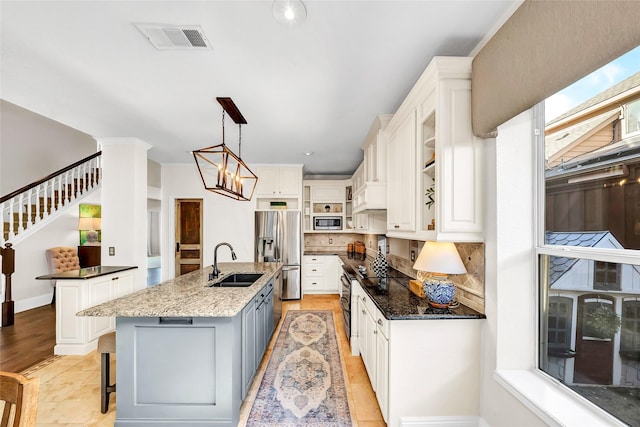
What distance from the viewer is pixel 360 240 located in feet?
20.6

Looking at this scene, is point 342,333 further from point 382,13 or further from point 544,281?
point 382,13

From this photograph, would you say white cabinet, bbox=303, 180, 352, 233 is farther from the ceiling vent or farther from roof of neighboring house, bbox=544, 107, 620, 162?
roof of neighboring house, bbox=544, 107, 620, 162

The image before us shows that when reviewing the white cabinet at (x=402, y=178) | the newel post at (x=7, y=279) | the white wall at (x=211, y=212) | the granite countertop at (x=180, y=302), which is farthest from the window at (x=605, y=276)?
the newel post at (x=7, y=279)

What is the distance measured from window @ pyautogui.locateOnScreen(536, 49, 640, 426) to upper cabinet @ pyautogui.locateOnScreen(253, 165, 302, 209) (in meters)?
4.24

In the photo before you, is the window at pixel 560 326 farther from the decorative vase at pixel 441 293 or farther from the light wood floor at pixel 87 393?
the light wood floor at pixel 87 393

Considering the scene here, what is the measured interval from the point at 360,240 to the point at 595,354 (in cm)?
496

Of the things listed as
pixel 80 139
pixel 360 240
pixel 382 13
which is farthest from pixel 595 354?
pixel 80 139

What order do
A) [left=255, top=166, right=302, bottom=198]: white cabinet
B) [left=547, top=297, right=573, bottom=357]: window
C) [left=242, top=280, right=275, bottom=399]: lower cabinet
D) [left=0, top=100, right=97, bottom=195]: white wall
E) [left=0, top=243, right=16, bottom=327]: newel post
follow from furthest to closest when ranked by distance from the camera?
[left=255, top=166, right=302, bottom=198]: white cabinet, [left=0, top=100, right=97, bottom=195]: white wall, [left=0, top=243, right=16, bottom=327]: newel post, [left=242, top=280, right=275, bottom=399]: lower cabinet, [left=547, top=297, right=573, bottom=357]: window

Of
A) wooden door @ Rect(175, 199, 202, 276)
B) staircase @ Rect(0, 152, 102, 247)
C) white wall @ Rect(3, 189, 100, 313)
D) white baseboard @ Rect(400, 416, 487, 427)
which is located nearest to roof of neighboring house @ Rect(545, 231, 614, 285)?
white baseboard @ Rect(400, 416, 487, 427)

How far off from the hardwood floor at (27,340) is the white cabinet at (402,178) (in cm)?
390

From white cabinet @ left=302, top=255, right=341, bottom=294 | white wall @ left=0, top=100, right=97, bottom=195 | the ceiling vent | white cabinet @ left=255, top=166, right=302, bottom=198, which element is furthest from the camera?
white cabinet @ left=302, top=255, right=341, bottom=294

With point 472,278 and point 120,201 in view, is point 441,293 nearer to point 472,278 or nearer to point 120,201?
point 472,278

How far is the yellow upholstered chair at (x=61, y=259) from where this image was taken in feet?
16.3

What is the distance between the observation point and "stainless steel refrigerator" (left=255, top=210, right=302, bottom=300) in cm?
539
